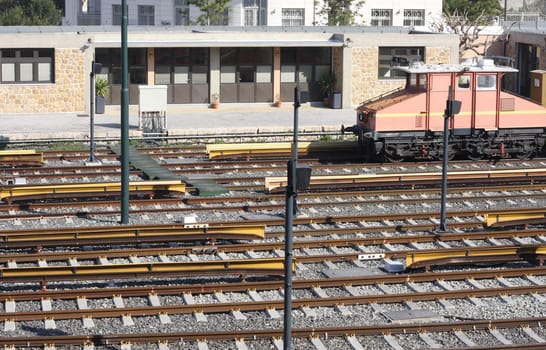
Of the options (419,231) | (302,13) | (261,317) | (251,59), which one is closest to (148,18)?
(302,13)

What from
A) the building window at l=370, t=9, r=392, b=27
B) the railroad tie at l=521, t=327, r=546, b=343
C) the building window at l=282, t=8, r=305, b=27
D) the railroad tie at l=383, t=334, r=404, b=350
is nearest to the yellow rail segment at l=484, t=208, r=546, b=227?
the railroad tie at l=521, t=327, r=546, b=343

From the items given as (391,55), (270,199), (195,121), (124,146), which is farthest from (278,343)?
(391,55)

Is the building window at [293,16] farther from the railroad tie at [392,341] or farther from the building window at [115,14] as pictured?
the railroad tie at [392,341]

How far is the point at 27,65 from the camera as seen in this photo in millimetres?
40375

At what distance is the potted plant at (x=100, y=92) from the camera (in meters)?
40.5

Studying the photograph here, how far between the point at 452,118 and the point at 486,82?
123 cm

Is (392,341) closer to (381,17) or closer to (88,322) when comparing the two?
(88,322)

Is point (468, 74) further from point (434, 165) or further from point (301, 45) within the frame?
point (301, 45)

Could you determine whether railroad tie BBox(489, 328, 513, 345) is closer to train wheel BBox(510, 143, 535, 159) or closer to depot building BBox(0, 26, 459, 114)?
train wheel BBox(510, 143, 535, 159)

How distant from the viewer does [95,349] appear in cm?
1549

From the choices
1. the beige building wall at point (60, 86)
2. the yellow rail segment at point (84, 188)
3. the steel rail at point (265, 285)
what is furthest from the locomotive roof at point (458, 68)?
the beige building wall at point (60, 86)

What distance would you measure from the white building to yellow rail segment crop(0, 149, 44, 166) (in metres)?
31.3

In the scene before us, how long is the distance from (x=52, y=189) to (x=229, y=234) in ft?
18.1

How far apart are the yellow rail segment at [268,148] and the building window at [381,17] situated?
3139 centimetres
